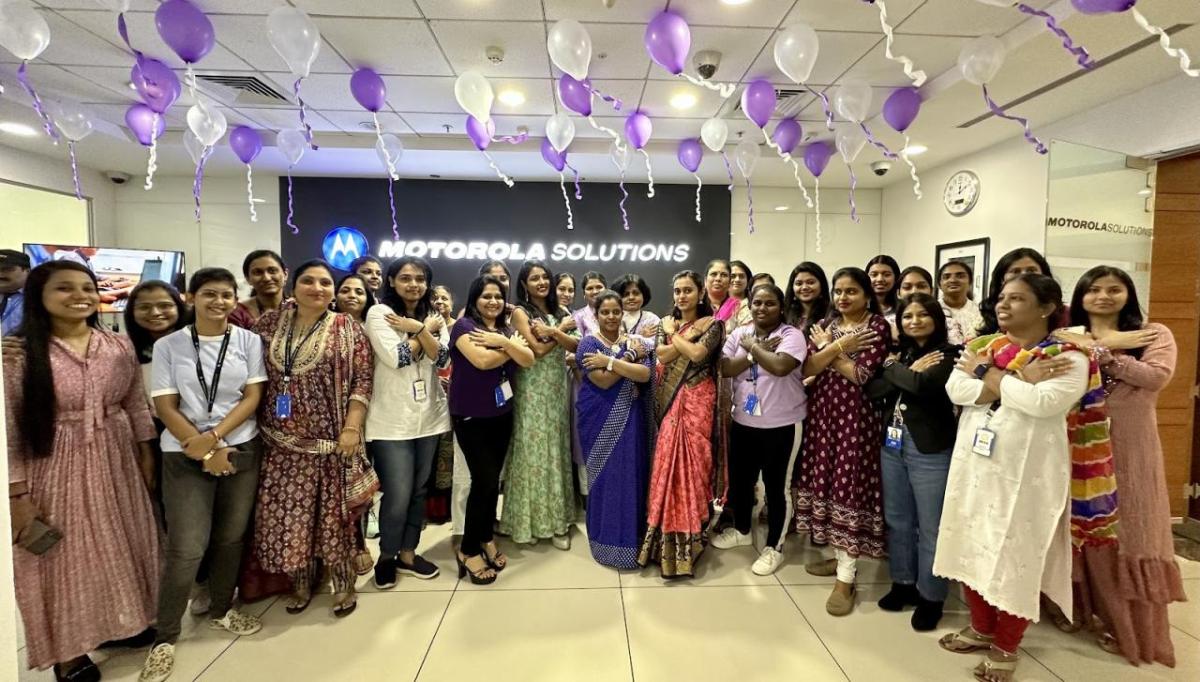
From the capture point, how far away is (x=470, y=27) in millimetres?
3021

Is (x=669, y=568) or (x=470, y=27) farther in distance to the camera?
(x=470, y=27)

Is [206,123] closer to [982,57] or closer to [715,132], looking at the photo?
[715,132]

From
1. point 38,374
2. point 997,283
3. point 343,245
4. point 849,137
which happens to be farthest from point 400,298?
point 343,245

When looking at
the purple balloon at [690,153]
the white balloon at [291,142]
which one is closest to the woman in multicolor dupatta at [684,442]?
the purple balloon at [690,153]

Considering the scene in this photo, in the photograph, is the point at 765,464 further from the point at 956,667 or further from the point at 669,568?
the point at 956,667

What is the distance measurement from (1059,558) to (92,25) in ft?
18.3

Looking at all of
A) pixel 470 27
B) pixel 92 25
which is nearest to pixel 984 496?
pixel 470 27

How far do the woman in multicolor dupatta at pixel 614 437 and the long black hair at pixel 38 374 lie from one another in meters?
2.09

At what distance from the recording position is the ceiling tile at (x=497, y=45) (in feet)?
9.91

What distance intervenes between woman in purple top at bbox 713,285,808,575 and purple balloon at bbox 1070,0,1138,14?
170cm

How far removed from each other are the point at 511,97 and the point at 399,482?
3035 mm

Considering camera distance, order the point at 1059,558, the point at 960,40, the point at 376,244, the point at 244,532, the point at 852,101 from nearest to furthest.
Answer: the point at 1059,558
the point at 244,532
the point at 960,40
the point at 852,101
the point at 376,244

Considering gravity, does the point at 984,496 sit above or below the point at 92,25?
below

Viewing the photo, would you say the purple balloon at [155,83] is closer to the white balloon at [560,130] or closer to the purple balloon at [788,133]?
the white balloon at [560,130]
